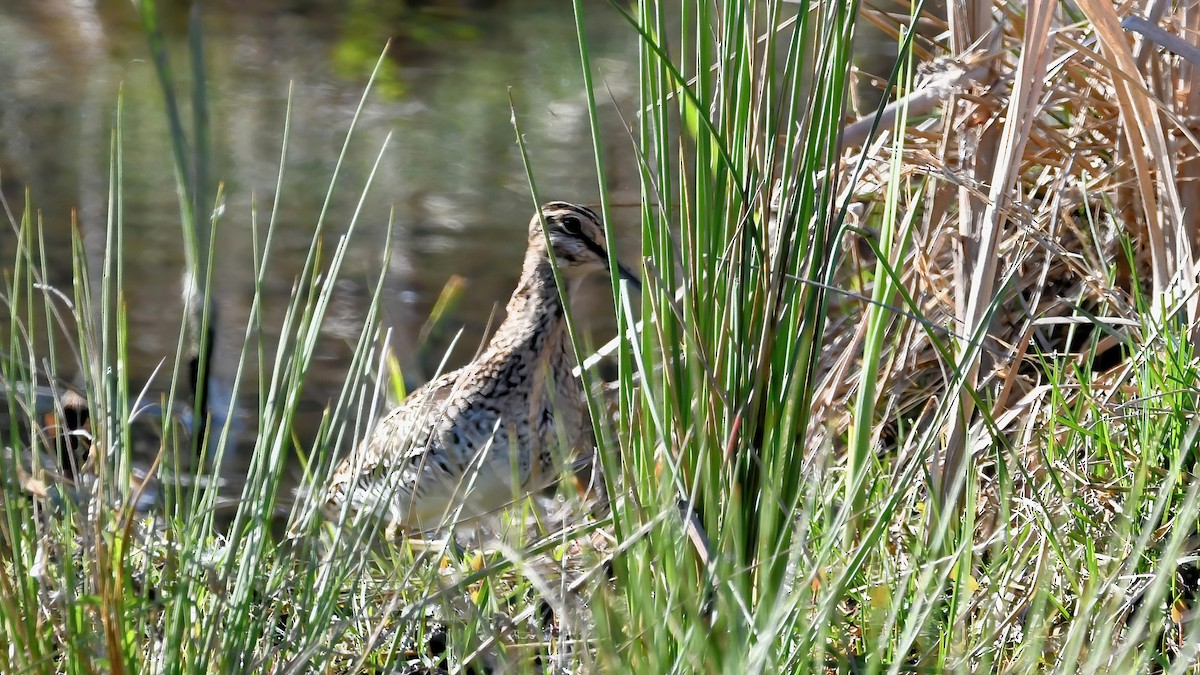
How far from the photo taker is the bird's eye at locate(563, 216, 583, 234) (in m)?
3.77

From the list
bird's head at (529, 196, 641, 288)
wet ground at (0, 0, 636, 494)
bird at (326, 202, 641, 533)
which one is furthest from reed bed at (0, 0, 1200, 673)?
wet ground at (0, 0, 636, 494)

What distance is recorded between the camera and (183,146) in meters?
1.30

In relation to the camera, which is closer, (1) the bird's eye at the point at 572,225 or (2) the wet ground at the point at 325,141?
(1) the bird's eye at the point at 572,225

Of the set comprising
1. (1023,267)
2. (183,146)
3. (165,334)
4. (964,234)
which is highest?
(183,146)

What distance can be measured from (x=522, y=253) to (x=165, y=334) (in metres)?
1.78

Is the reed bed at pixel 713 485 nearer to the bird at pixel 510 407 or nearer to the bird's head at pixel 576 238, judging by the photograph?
the bird at pixel 510 407

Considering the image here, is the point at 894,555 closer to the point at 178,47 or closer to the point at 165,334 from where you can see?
the point at 165,334

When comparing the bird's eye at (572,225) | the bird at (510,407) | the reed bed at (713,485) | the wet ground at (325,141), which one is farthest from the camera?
the wet ground at (325,141)

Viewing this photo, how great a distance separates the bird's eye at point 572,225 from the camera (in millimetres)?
3766

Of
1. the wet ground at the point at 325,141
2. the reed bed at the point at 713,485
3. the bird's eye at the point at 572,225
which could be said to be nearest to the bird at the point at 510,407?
the bird's eye at the point at 572,225

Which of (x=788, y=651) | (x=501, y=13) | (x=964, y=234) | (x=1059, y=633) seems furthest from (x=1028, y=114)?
(x=501, y=13)

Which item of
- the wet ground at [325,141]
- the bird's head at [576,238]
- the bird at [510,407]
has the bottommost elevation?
the wet ground at [325,141]

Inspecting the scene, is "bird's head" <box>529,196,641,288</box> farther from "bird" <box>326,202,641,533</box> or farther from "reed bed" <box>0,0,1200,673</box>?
"reed bed" <box>0,0,1200,673</box>

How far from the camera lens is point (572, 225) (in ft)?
12.4
